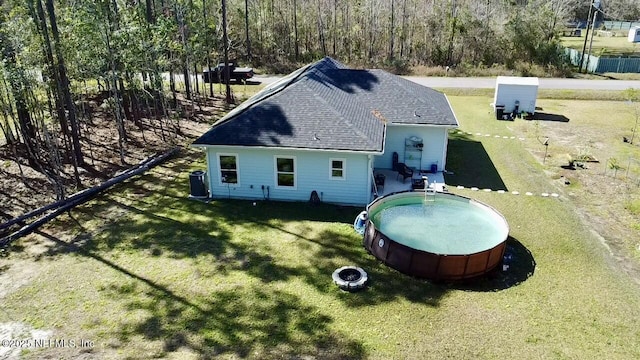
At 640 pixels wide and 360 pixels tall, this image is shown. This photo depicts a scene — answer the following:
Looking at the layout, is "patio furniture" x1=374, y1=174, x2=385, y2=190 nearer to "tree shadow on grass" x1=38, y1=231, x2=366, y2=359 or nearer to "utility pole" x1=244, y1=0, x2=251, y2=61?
"tree shadow on grass" x1=38, y1=231, x2=366, y2=359

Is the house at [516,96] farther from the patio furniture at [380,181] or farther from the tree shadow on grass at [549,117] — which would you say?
the patio furniture at [380,181]

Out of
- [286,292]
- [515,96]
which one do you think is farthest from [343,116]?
[515,96]

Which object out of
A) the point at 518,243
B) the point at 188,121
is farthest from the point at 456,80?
the point at 518,243

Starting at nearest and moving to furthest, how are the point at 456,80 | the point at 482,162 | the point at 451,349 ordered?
the point at 451,349 < the point at 482,162 < the point at 456,80

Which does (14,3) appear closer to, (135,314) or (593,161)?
(135,314)

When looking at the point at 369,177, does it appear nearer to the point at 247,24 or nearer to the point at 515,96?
the point at 515,96

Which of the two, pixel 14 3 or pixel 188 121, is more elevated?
pixel 14 3
